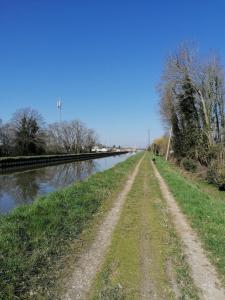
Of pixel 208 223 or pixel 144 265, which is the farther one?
pixel 208 223

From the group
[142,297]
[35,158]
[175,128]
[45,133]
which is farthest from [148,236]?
[45,133]

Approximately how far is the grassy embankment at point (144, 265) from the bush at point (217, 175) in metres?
11.3

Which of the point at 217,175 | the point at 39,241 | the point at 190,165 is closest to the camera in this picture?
the point at 39,241

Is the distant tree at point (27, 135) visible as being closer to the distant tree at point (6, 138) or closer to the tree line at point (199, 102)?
the distant tree at point (6, 138)

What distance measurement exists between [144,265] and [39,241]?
229 cm

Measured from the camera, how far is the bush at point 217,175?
782 inches

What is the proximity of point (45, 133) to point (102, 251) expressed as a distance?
8393 cm

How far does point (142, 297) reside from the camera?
4555 mm

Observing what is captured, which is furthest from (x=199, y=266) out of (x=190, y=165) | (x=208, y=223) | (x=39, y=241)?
(x=190, y=165)

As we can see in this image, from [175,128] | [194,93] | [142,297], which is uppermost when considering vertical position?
[194,93]

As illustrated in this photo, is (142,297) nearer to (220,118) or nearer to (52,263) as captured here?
(52,263)

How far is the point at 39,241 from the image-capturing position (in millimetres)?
6824

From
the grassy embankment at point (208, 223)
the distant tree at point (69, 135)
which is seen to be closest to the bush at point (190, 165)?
the grassy embankment at point (208, 223)

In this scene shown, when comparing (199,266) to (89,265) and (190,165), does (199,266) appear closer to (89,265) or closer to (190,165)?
(89,265)
